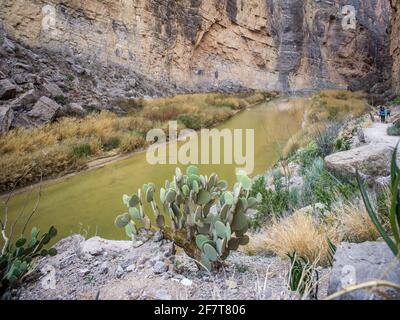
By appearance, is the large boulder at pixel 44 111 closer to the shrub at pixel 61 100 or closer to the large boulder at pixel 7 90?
the large boulder at pixel 7 90

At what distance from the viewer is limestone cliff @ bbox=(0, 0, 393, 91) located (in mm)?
11047

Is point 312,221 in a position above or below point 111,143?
below

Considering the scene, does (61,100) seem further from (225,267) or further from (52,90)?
(225,267)

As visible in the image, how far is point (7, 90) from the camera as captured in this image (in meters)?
6.43

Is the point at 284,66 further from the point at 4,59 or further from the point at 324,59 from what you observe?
the point at 4,59

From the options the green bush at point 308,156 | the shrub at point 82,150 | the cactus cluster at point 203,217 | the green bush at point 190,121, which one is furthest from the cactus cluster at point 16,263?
the green bush at point 190,121

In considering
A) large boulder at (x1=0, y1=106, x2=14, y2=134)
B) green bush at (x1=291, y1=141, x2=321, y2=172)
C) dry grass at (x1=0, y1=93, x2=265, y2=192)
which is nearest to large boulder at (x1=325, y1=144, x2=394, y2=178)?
green bush at (x1=291, y1=141, x2=321, y2=172)

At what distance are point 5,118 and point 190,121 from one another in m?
4.90

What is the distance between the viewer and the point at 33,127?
618cm

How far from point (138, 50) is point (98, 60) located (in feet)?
7.69

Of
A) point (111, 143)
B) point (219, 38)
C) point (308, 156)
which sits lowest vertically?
point (308, 156)

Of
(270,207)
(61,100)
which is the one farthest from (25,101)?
(270,207)

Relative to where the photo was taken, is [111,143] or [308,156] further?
[111,143]

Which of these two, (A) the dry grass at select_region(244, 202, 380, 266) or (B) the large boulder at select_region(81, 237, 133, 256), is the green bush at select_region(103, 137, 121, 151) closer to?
(B) the large boulder at select_region(81, 237, 133, 256)
